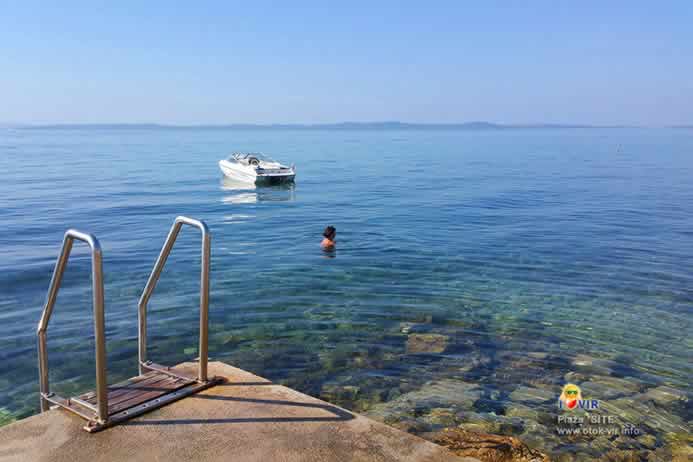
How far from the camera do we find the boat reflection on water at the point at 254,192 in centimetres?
2994

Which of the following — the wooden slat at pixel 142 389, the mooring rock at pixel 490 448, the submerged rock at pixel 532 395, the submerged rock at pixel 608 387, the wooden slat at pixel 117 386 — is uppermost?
the wooden slat at pixel 142 389

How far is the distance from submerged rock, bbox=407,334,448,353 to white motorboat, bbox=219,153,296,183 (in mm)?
25915

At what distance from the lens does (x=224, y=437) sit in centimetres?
372

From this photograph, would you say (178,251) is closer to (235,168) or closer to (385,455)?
(385,455)

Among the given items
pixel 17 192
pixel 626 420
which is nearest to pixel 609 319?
pixel 626 420

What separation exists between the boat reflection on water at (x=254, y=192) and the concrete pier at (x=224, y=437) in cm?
2539

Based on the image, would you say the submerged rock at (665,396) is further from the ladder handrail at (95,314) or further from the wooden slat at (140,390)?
the ladder handrail at (95,314)

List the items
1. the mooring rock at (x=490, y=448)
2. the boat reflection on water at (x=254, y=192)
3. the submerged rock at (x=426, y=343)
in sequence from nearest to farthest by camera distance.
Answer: the mooring rock at (x=490, y=448), the submerged rock at (x=426, y=343), the boat reflection on water at (x=254, y=192)

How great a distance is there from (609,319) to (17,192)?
3229 cm

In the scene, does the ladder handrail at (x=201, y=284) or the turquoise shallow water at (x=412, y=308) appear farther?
the turquoise shallow water at (x=412, y=308)

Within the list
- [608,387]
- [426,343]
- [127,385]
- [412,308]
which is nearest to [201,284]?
[127,385]

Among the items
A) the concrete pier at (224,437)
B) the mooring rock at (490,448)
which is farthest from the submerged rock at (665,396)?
the concrete pier at (224,437)

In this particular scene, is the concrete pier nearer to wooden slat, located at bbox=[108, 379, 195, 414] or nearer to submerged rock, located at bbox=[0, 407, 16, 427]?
wooden slat, located at bbox=[108, 379, 195, 414]

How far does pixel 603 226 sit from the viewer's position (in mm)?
20938
